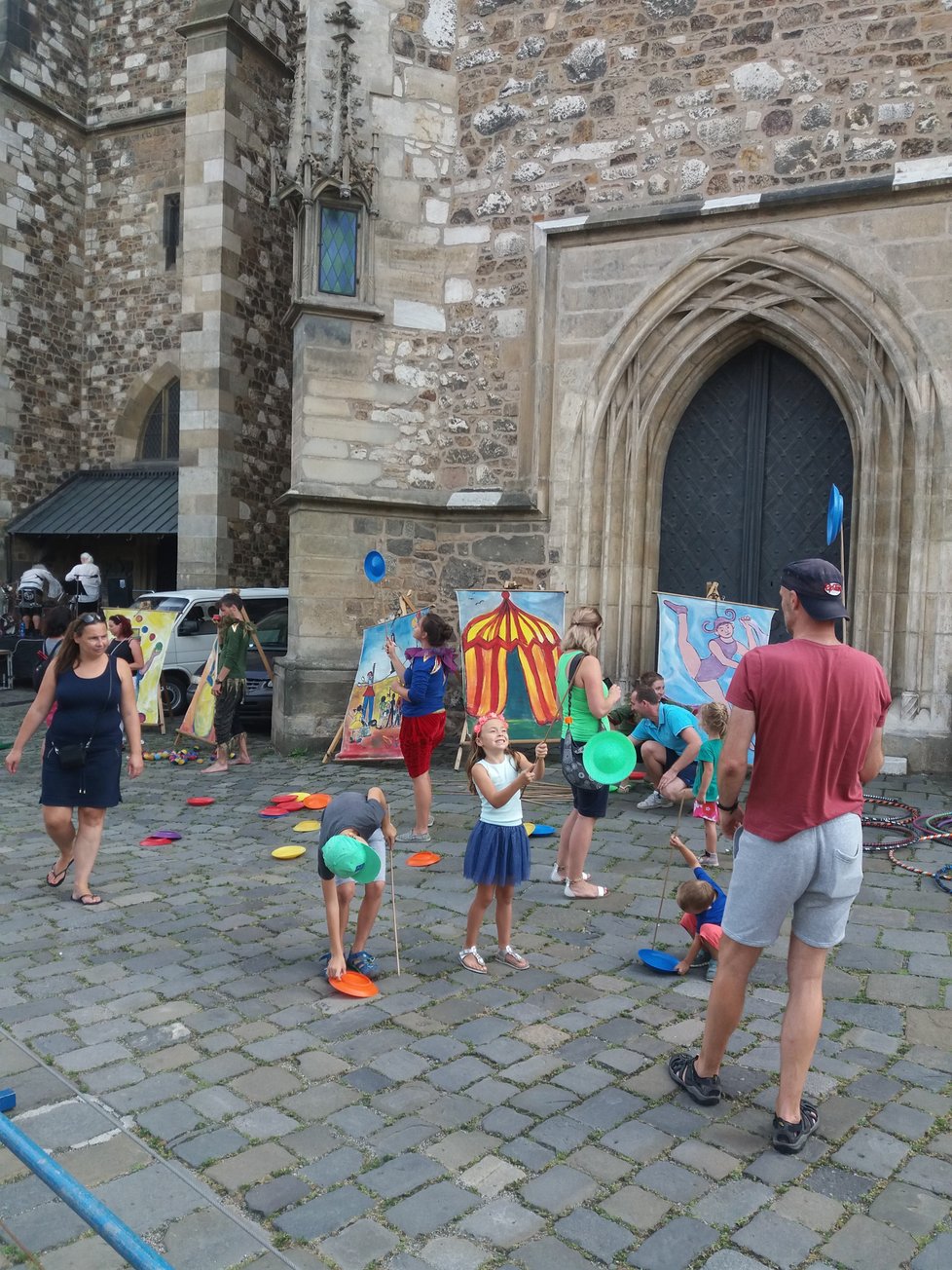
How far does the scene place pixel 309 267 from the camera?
33.0ft

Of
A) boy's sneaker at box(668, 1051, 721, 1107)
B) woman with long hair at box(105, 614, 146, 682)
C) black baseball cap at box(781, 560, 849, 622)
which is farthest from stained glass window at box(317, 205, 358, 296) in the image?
boy's sneaker at box(668, 1051, 721, 1107)

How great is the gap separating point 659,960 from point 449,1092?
56.4 inches

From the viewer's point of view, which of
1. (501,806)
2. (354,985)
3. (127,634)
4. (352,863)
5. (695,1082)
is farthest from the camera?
(127,634)

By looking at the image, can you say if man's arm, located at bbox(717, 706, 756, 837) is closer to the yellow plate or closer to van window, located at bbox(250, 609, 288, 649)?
the yellow plate

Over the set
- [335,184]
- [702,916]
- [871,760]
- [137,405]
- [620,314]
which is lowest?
[702,916]

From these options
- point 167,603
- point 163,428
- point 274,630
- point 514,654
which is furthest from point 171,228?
point 514,654

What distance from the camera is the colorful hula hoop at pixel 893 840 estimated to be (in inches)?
253

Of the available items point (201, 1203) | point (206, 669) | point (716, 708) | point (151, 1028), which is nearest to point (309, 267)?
point (206, 669)

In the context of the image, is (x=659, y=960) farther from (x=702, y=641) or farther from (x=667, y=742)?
(x=702, y=641)

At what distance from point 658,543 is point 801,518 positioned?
53.9 inches

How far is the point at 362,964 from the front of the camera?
4.49 m

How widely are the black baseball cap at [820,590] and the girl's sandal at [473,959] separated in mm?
2292

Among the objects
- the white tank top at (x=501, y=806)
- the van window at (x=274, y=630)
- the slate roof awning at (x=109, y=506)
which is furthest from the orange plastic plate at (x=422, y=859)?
the slate roof awning at (x=109, y=506)

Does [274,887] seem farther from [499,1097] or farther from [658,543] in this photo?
[658,543]
